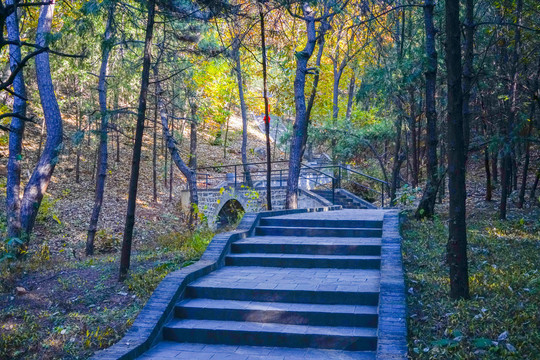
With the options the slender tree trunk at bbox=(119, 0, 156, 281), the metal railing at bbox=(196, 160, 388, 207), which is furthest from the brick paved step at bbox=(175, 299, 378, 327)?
the metal railing at bbox=(196, 160, 388, 207)

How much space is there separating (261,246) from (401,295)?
3013 mm

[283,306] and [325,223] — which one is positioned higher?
[325,223]

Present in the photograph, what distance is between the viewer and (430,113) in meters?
10.7

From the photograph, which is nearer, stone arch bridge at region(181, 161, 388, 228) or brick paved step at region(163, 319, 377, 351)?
brick paved step at region(163, 319, 377, 351)

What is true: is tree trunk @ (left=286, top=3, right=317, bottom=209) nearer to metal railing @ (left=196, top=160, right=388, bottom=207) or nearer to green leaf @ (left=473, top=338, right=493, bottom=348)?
metal railing @ (left=196, top=160, right=388, bottom=207)

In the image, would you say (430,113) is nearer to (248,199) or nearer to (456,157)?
(456,157)

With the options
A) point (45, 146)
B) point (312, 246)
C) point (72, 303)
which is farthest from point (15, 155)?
point (312, 246)

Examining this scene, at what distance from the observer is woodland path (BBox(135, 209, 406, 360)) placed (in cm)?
485

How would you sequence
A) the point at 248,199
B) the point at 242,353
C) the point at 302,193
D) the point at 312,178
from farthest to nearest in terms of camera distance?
the point at 312,178 → the point at 248,199 → the point at 302,193 → the point at 242,353

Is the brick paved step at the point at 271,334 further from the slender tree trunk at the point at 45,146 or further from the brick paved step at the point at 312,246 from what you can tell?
the slender tree trunk at the point at 45,146

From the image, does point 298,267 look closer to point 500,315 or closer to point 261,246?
point 261,246

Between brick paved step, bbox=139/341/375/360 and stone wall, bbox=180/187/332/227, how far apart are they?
9694 mm

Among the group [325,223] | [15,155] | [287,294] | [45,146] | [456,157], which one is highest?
[45,146]

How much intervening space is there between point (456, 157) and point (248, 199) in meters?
14.5
